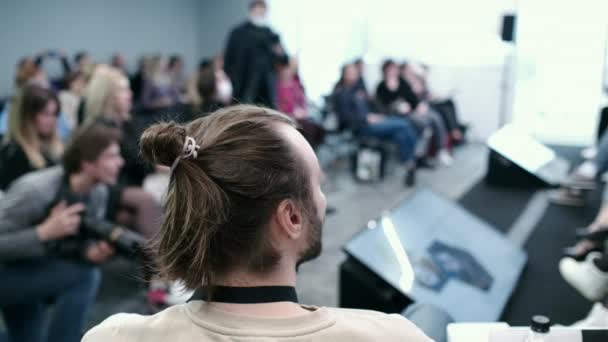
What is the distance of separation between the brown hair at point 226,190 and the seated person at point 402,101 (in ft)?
17.2

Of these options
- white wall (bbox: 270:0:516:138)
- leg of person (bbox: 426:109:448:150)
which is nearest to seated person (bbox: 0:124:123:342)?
leg of person (bbox: 426:109:448:150)

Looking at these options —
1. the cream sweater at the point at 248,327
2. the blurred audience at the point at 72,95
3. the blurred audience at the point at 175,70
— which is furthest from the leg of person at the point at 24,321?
the blurred audience at the point at 175,70

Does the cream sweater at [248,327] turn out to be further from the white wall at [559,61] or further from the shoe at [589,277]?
the shoe at [589,277]

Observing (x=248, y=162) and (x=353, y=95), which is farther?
(x=353, y=95)

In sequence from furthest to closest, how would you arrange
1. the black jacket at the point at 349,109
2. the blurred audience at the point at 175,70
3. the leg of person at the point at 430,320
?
the blurred audience at the point at 175,70 → the black jacket at the point at 349,109 → the leg of person at the point at 430,320

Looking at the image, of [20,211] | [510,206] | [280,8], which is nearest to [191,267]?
[20,211]

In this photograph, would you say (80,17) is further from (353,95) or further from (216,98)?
(216,98)

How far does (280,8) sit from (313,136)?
13.4 ft

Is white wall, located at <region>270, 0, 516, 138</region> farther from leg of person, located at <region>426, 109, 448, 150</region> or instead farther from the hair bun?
the hair bun

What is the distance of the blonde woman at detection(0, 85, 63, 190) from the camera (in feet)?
8.18

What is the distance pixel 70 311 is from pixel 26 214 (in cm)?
44

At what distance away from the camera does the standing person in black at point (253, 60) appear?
13.9ft

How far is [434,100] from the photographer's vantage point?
272 inches

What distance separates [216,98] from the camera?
10.6ft
